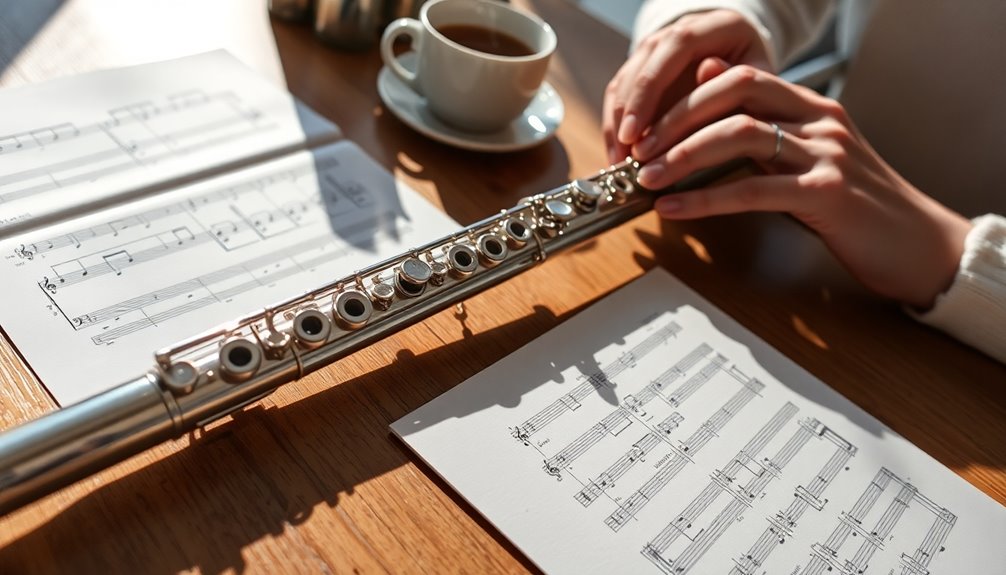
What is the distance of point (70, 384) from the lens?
16.6 inches

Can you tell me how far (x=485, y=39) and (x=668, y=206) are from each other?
234 millimetres

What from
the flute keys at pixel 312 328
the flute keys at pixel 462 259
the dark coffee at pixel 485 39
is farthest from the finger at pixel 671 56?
the flute keys at pixel 312 328

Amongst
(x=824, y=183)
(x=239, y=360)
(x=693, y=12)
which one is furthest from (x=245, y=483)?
(x=693, y=12)

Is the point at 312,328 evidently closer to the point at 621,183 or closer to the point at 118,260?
the point at 118,260

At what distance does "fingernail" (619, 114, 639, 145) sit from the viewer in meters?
0.67

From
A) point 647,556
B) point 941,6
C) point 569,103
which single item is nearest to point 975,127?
point 941,6

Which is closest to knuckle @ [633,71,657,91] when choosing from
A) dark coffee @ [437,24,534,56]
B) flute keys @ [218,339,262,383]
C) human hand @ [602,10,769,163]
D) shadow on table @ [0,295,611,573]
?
human hand @ [602,10,769,163]

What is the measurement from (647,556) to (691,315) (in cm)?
23

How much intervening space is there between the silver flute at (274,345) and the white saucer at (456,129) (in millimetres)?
134

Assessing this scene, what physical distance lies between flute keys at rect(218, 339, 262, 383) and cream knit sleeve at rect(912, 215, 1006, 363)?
0.55m

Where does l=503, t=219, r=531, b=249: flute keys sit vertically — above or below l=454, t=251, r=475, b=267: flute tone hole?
above

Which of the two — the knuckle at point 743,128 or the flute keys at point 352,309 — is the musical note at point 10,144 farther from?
the knuckle at point 743,128

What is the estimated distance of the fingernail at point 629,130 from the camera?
26.4 inches

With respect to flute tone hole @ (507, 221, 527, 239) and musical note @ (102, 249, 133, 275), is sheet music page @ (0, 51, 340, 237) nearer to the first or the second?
musical note @ (102, 249, 133, 275)
